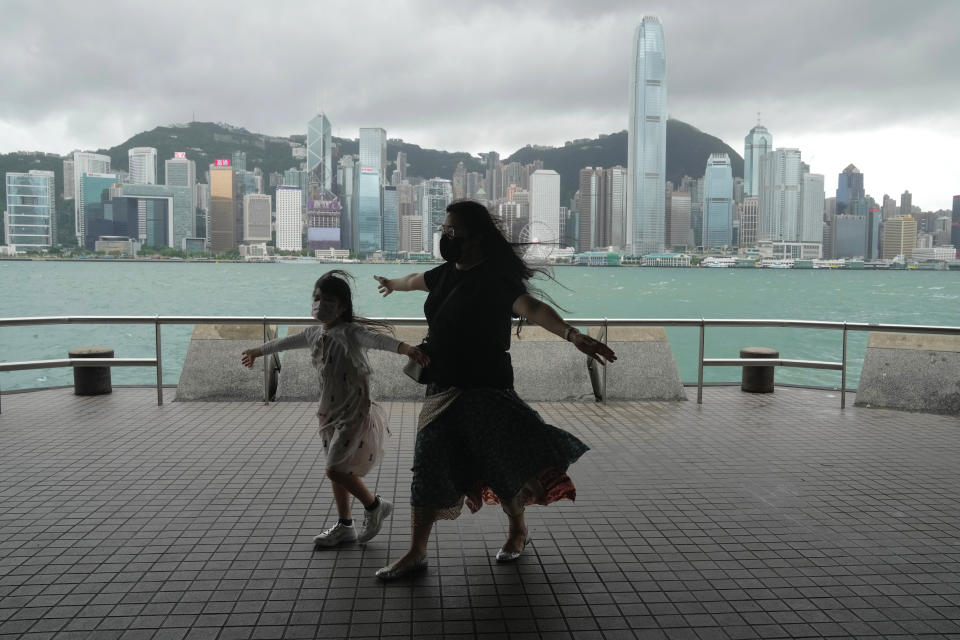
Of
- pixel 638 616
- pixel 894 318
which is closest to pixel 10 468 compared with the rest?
pixel 638 616

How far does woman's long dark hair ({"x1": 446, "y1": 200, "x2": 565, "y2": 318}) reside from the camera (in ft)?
13.0

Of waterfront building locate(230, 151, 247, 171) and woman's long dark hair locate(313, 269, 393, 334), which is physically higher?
waterfront building locate(230, 151, 247, 171)

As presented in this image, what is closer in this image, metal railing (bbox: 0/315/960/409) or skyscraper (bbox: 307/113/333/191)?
metal railing (bbox: 0/315/960/409)

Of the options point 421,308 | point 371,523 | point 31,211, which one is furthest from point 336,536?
point 31,211

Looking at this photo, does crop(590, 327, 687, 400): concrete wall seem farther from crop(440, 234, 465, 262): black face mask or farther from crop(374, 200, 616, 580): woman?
crop(440, 234, 465, 262): black face mask

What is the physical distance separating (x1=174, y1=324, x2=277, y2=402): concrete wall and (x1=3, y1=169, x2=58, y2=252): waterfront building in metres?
115

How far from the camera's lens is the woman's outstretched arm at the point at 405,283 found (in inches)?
171

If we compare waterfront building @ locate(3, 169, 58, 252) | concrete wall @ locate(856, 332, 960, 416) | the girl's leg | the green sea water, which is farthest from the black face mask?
waterfront building @ locate(3, 169, 58, 252)

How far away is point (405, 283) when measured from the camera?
453cm

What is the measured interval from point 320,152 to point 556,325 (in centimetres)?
16019

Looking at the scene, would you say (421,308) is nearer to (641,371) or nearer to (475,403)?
(641,371)

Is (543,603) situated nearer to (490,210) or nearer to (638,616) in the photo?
(638,616)

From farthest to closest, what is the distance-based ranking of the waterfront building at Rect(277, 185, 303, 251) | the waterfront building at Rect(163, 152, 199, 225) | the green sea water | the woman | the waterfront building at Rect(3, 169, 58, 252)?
1. the waterfront building at Rect(163, 152, 199, 225)
2. the waterfront building at Rect(277, 185, 303, 251)
3. the waterfront building at Rect(3, 169, 58, 252)
4. the green sea water
5. the woman

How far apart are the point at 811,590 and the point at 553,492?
4.41ft
